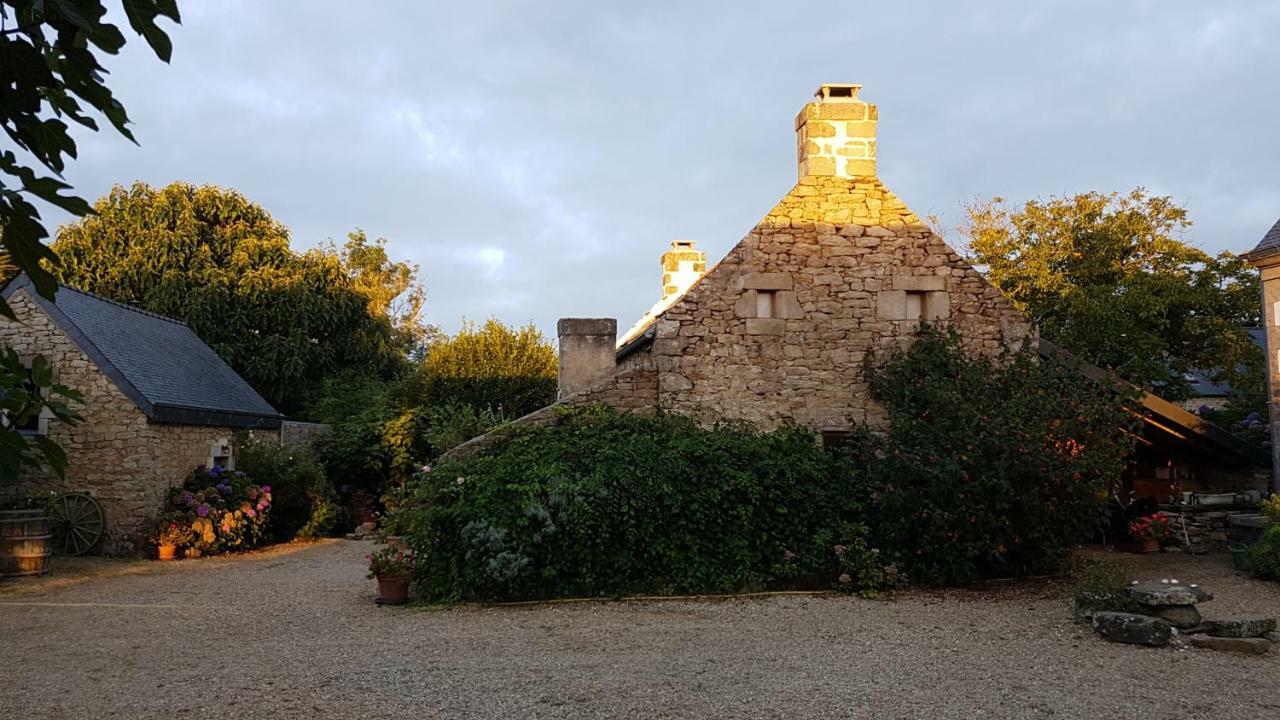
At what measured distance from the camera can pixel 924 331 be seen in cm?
1024

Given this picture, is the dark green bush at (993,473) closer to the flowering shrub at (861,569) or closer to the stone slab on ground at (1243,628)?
the flowering shrub at (861,569)

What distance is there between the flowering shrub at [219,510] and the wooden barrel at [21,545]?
2109 mm

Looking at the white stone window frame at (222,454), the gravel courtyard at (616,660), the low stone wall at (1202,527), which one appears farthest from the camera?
the white stone window frame at (222,454)

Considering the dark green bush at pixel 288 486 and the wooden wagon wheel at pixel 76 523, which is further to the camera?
the dark green bush at pixel 288 486

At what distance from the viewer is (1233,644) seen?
6.09 meters

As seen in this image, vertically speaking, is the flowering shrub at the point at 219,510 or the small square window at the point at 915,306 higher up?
the small square window at the point at 915,306

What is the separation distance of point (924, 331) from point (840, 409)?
4.15 feet

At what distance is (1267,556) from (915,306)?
4.09 meters

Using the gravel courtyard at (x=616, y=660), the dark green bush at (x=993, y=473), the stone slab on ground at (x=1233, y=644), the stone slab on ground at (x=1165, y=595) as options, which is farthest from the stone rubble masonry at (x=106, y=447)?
the stone slab on ground at (x=1233, y=644)

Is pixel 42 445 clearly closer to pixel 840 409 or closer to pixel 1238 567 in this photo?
pixel 840 409

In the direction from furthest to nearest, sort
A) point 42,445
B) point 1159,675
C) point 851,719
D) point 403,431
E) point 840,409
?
point 403,431 < point 840,409 < point 1159,675 < point 851,719 < point 42,445

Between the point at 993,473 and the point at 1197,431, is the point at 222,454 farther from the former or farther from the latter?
the point at 1197,431

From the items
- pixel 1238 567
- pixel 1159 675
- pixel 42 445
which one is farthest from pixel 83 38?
pixel 1238 567

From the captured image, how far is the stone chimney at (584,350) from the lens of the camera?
11.1 m
